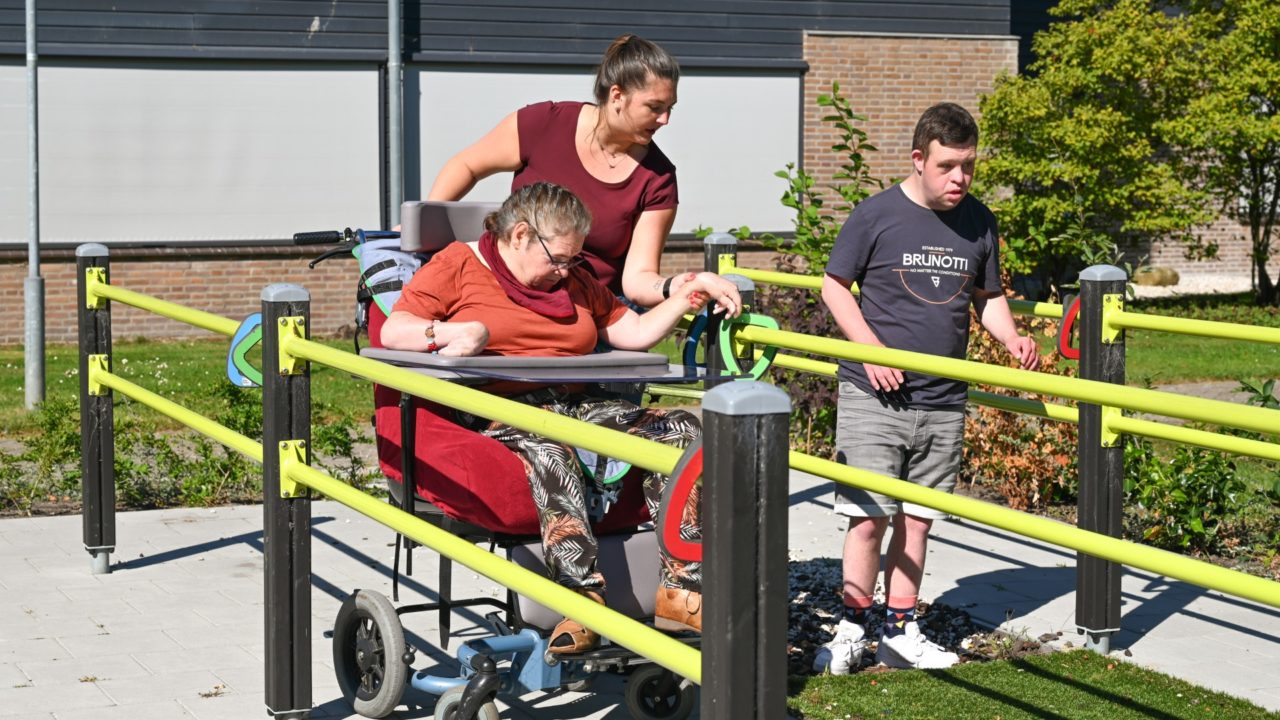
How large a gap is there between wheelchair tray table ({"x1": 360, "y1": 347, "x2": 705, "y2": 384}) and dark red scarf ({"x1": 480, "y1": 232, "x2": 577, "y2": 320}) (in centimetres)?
19

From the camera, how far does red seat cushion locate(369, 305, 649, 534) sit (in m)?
4.27

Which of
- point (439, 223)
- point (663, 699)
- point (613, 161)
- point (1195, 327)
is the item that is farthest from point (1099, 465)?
point (439, 223)

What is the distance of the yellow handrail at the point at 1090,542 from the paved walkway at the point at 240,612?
1338mm

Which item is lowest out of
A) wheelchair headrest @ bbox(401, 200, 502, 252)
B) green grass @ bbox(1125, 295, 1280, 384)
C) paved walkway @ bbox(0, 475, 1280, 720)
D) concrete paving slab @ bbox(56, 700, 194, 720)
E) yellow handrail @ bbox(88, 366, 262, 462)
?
concrete paving slab @ bbox(56, 700, 194, 720)

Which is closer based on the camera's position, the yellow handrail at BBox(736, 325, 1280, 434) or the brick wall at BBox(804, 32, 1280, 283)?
the yellow handrail at BBox(736, 325, 1280, 434)

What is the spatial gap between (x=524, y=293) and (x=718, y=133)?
14.3 m

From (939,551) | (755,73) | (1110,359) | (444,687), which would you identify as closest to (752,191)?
(755,73)

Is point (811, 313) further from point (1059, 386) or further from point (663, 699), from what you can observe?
point (1059, 386)

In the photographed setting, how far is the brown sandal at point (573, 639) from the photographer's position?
413cm

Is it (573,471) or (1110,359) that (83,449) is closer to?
(573,471)

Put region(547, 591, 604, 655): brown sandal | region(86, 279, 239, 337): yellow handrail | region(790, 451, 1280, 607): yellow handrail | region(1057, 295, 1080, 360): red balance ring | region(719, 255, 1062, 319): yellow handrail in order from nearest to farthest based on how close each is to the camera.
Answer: region(790, 451, 1280, 607): yellow handrail, region(547, 591, 604, 655): brown sandal, region(86, 279, 239, 337): yellow handrail, region(1057, 295, 1080, 360): red balance ring, region(719, 255, 1062, 319): yellow handrail

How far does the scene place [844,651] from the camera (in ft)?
16.9

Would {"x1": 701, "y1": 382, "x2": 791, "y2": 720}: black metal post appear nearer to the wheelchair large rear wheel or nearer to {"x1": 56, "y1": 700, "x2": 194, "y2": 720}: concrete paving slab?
the wheelchair large rear wheel

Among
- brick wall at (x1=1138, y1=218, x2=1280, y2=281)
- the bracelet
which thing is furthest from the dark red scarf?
brick wall at (x1=1138, y1=218, x2=1280, y2=281)
